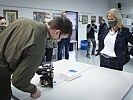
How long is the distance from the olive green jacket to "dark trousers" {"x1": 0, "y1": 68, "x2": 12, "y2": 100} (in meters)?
0.05

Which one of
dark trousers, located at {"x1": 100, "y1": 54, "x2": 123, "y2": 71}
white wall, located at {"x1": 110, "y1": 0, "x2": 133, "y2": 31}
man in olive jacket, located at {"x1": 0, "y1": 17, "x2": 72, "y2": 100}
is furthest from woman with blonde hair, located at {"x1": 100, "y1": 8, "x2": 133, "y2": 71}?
white wall, located at {"x1": 110, "y1": 0, "x2": 133, "y2": 31}

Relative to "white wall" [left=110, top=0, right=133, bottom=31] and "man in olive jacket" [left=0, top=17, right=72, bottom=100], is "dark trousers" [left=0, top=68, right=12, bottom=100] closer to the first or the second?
"man in olive jacket" [left=0, top=17, right=72, bottom=100]

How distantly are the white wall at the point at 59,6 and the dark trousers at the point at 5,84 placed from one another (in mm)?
4091

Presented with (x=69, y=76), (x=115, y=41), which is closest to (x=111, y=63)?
(x=115, y=41)

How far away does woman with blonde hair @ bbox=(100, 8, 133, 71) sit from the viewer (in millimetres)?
2240

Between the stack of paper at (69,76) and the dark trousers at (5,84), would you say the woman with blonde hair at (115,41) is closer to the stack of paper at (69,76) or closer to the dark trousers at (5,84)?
the stack of paper at (69,76)

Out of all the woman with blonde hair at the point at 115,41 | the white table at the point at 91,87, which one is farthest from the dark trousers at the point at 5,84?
the woman with blonde hair at the point at 115,41

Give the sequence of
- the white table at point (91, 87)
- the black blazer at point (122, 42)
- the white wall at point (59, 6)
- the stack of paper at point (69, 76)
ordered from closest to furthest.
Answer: the white table at point (91, 87) < the stack of paper at point (69, 76) < the black blazer at point (122, 42) < the white wall at point (59, 6)

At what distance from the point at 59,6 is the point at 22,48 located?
5809 mm

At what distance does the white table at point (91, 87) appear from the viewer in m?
1.52

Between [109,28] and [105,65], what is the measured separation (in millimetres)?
523

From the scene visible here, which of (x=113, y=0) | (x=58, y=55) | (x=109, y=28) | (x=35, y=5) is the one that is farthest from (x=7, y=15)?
(x=113, y=0)

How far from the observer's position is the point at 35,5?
581cm

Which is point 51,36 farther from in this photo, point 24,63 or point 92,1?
point 92,1
